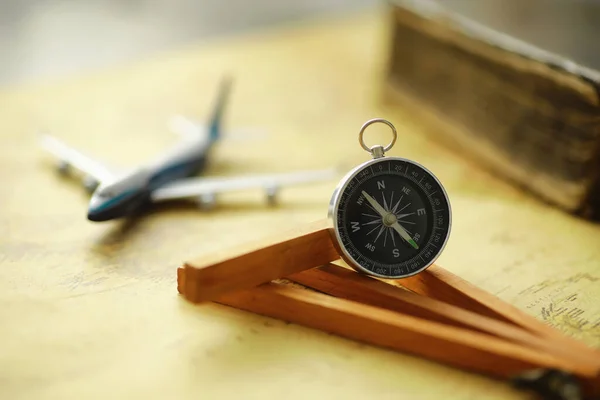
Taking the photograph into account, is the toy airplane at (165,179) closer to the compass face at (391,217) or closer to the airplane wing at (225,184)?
the airplane wing at (225,184)

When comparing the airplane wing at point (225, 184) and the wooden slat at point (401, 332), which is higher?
the airplane wing at point (225, 184)

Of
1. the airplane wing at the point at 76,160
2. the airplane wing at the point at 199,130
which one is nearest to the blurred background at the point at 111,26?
the airplane wing at the point at 199,130

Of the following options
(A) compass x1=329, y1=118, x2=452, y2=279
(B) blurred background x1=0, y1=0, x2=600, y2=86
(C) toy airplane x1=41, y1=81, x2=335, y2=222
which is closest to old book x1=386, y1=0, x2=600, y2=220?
(B) blurred background x1=0, y1=0, x2=600, y2=86

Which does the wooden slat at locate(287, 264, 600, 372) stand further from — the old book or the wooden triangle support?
the old book

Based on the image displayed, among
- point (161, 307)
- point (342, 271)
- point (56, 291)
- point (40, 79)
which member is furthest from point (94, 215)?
point (40, 79)

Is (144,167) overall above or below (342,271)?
above

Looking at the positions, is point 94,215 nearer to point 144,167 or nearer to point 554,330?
point 144,167
